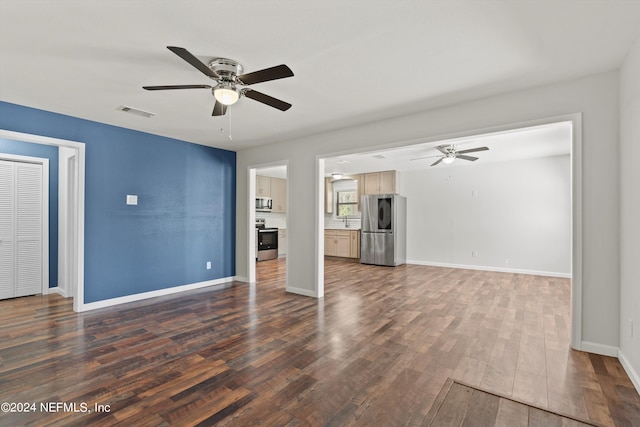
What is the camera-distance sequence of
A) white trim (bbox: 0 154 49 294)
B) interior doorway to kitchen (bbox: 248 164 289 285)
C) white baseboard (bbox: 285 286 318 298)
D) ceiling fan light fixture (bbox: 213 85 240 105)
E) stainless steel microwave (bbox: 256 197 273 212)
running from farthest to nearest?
stainless steel microwave (bbox: 256 197 273 212), interior doorway to kitchen (bbox: 248 164 289 285), white trim (bbox: 0 154 49 294), white baseboard (bbox: 285 286 318 298), ceiling fan light fixture (bbox: 213 85 240 105)

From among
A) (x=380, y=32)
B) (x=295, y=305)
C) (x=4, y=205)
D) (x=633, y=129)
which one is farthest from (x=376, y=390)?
(x=4, y=205)

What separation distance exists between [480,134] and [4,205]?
6.60 metres

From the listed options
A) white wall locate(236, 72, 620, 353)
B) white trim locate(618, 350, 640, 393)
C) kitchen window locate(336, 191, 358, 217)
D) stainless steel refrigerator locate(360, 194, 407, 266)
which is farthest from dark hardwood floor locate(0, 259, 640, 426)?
kitchen window locate(336, 191, 358, 217)

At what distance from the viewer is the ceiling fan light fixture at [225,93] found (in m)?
2.60

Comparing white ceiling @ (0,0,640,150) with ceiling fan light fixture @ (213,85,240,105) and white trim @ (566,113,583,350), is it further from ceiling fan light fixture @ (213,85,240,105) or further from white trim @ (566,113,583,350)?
white trim @ (566,113,583,350)

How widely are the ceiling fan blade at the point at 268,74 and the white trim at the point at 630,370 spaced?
328cm

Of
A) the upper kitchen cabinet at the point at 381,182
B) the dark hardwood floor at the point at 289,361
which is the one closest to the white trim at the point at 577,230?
the dark hardwood floor at the point at 289,361

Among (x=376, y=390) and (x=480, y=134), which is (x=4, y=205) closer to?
(x=376, y=390)

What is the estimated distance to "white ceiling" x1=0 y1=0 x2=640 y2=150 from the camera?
192cm

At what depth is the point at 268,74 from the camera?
224 cm

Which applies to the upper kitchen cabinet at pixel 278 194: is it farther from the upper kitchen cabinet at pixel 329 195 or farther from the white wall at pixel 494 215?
the white wall at pixel 494 215

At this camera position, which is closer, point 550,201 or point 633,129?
point 633,129

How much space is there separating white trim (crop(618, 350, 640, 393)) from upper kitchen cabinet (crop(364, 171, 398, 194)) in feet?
18.9

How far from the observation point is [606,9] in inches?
75.1
